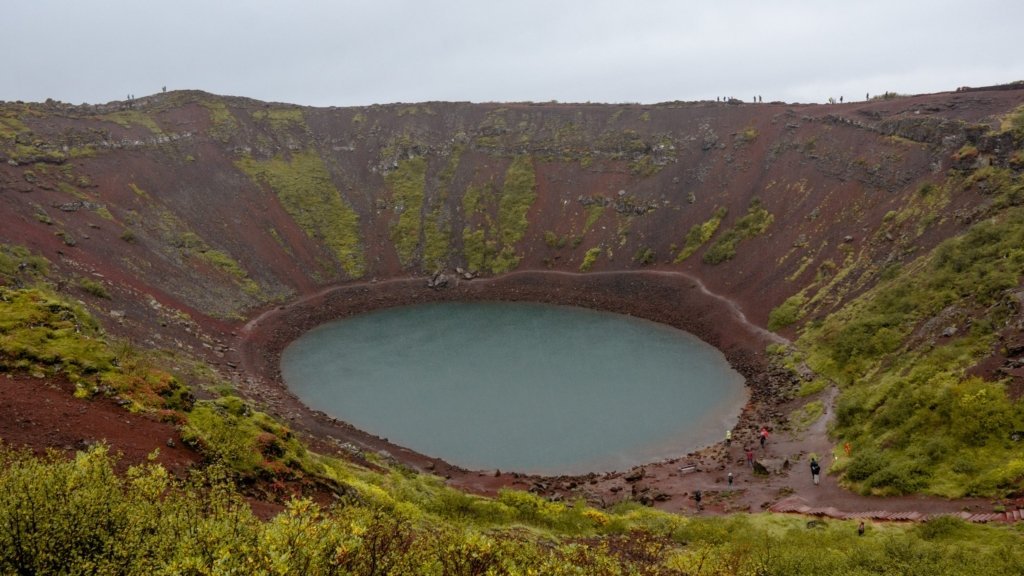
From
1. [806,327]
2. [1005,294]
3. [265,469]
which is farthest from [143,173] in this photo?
[1005,294]

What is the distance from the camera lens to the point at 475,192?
87500mm

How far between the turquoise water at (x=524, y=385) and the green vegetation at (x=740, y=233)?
11813 millimetres

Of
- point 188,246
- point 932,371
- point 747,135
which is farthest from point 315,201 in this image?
point 932,371

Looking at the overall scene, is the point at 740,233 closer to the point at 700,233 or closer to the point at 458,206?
the point at 700,233

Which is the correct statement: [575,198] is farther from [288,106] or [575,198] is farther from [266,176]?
[288,106]

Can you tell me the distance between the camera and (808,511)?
1075 inches

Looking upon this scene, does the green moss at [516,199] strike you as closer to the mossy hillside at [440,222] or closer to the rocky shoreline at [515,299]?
the mossy hillside at [440,222]

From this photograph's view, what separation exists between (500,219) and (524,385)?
126 ft

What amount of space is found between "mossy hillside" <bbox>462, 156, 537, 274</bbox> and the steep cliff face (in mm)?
320

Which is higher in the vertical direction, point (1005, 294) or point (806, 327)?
point (1005, 294)

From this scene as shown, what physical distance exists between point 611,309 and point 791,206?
22387 millimetres

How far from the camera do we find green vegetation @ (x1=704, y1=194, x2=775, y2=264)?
65750 millimetres

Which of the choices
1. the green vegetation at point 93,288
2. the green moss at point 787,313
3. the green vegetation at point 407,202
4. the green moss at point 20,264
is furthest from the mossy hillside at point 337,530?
the green vegetation at point 407,202

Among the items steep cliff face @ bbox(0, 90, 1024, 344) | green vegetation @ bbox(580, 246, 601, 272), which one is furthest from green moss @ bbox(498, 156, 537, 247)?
green vegetation @ bbox(580, 246, 601, 272)
